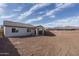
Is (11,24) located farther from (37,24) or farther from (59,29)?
(59,29)

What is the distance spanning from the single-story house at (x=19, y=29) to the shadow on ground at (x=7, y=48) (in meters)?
0.09

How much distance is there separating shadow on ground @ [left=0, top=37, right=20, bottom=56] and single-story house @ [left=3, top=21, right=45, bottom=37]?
0.31 feet

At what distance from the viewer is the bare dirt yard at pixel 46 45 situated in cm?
445

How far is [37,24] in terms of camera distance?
449 cm

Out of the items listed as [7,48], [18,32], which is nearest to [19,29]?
[18,32]

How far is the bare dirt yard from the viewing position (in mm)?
4449

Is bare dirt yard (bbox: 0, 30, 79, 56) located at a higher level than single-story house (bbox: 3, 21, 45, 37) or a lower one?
lower

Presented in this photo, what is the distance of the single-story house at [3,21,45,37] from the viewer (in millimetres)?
4453

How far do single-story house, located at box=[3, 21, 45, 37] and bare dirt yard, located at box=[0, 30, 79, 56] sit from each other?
0.08 meters

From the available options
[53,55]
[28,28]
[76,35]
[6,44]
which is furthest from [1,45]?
[76,35]

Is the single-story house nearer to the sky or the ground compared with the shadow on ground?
nearer to the sky

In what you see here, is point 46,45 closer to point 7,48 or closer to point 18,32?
point 18,32

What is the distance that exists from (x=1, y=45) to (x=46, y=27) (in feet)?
2.33

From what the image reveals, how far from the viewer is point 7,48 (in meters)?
4.45
